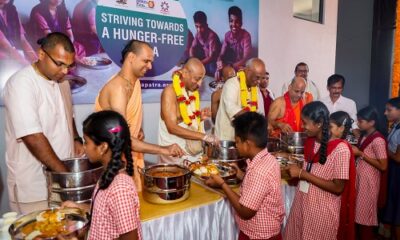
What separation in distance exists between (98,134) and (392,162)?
2.64 metres

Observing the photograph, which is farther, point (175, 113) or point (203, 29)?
point (203, 29)

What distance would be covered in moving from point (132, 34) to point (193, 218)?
2301 millimetres

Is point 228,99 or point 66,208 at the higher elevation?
point 228,99

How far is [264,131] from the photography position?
4.83 ft

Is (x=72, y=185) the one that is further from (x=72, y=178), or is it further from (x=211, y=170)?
(x=211, y=170)

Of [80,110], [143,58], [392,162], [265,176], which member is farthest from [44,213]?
[392,162]

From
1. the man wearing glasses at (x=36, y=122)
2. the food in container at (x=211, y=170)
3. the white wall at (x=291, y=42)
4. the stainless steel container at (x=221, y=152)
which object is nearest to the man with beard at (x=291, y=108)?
the stainless steel container at (x=221, y=152)

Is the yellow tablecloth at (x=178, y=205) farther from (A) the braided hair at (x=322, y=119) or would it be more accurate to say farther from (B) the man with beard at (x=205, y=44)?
(B) the man with beard at (x=205, y=44)

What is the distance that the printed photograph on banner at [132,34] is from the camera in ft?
8.58

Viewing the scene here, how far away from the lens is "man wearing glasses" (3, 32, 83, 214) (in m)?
1.53

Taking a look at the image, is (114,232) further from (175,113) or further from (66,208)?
(175,113)

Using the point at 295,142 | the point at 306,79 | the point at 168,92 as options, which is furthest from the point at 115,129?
the point at 306,79

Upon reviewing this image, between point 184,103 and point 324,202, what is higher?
point 184,103

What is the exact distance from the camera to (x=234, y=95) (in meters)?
2.92
